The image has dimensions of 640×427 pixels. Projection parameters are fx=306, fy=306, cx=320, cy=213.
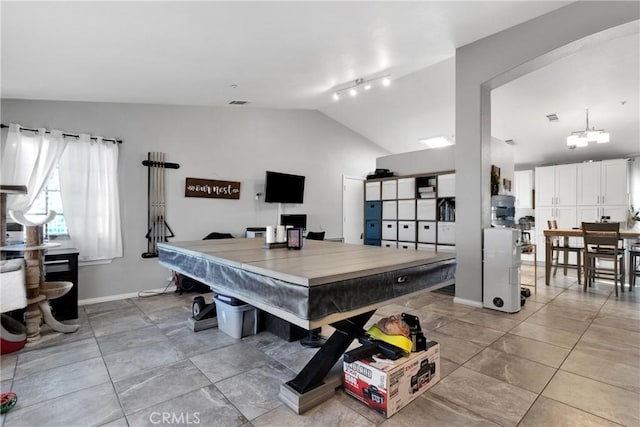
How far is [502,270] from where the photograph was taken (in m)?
3.61

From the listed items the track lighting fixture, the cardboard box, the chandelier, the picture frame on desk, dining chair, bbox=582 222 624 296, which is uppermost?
the track lighting fixture

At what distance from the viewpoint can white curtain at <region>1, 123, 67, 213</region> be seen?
3387 mm

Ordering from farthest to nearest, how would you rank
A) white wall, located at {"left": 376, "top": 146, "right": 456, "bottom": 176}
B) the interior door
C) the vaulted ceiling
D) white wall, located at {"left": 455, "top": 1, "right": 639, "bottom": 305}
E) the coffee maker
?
the interior door → white wall, located at {"left": 376, "top": 146, "right": 456, "bottom": 176} → the coffee maker → white wall, located at {"left": 455, "top": 1, "right": 639, "bottom": 305} → the vaulted ceiling

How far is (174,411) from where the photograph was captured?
1771 millimetres

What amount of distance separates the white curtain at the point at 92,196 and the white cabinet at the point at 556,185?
28.1ft

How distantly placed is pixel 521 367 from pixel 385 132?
568 cm

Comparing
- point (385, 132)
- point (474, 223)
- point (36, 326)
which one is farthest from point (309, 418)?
point (385, 132)

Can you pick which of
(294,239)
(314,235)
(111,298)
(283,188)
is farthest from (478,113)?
(111,298)

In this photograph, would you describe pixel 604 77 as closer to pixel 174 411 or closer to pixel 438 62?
pixel 438 62

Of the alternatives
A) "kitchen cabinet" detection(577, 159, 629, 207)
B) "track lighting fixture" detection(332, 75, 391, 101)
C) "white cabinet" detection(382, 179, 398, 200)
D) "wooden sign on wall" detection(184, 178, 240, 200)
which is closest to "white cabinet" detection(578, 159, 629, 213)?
"kitchen cabinet" detection(577, 159, 629, 207)

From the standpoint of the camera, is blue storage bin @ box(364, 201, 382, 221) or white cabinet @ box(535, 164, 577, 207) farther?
white cabinet @ box(535, 164, 577, 207)

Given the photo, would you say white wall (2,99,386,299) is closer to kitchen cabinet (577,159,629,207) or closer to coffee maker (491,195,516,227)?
coffee maker (491,195,516,227)

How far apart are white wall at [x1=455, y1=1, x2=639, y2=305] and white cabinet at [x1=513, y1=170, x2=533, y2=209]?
15.5 feet

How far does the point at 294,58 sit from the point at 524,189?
7.00 meters
